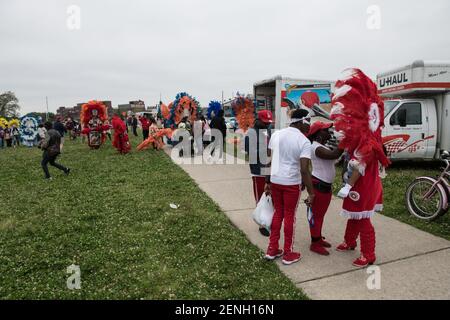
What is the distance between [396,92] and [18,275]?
10.2 meters

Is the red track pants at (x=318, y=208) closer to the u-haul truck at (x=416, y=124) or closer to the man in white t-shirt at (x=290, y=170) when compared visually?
the man in white t-shirt at (x=290, y=170)

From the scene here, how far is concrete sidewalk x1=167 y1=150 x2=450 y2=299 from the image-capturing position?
3.32 m

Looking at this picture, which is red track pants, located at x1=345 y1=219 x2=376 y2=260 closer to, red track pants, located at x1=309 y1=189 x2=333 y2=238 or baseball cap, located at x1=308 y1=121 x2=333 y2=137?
red track pants, located at x1=309 y1=189 x2=333 y2=238

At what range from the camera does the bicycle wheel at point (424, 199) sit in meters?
5.27

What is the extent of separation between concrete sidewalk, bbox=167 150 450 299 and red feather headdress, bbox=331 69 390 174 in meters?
1.21

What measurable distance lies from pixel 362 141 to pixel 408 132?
6.97m

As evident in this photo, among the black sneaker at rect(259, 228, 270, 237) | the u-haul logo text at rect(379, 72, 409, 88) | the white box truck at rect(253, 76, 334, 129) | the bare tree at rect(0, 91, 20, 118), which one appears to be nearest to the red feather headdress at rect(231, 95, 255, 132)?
the white box truck at rect(253, 76, 334, 129)

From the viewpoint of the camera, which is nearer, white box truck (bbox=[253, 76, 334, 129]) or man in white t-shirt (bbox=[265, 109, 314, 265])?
man in white t-shirt (bbox=[265, 109, 314, 265])

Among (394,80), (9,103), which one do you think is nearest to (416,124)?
(394,80)

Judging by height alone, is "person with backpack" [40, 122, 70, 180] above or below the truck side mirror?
below

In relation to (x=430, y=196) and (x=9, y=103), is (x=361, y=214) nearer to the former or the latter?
(x=430, y=196)

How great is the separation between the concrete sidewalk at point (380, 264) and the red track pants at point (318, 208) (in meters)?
0.32

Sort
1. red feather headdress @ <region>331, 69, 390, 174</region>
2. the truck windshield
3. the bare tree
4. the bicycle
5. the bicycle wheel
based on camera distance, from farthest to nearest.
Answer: the bare tree
the truck windshield
the bicycle wheel
the bicycle
red feather headdress @ <region>331, 69, 390, 174</region>
